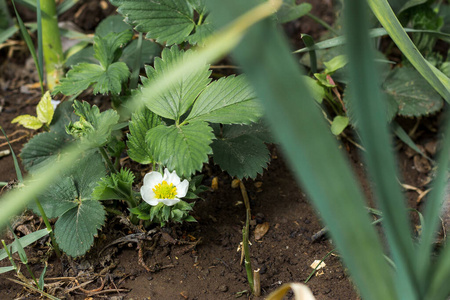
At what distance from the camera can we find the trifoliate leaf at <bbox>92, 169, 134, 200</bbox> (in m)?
1.20

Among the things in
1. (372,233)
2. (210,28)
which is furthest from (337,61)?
(372,233)

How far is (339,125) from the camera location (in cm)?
156

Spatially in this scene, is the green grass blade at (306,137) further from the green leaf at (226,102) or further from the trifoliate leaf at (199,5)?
the trifoliate leaf at (199,5)

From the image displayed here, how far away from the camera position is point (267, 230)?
139 cm

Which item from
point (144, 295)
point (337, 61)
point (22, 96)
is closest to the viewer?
point (144, 295)

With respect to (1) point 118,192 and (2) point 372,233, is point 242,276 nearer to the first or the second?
(1) point 118,192

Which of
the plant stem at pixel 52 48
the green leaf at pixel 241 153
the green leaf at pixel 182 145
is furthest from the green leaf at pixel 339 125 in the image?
the plant stem at pixel 52 48

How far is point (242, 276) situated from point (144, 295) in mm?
255

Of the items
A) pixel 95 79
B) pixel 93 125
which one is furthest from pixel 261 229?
pixel 95 79

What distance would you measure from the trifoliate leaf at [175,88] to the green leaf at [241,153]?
167 mm

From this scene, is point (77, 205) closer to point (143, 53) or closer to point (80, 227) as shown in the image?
point (80, 227)

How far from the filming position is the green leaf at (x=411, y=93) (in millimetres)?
1608

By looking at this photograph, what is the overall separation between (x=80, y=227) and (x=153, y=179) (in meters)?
0.22

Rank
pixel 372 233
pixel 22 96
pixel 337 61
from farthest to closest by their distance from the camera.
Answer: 1. pixel 22 96
2. pixel 337 61
3. pixel 372 233
